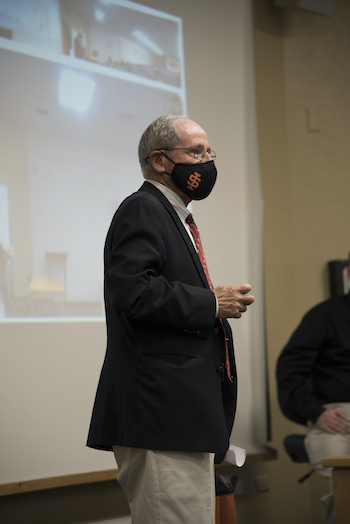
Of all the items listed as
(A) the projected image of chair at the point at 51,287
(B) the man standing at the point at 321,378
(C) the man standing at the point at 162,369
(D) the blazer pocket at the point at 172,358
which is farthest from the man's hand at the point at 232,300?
(B) the man standing at the point at 321,378

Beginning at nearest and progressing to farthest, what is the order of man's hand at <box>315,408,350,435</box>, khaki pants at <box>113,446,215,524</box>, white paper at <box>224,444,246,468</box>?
khaki pants at <box>113,446,215,524</box> → white paper at <box>224,444,246,468</box> → man's hand at <box>315,408,350,435</box>

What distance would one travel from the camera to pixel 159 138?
5.10ft

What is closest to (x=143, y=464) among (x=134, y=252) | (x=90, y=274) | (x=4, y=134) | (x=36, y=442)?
(x=134, y=252)

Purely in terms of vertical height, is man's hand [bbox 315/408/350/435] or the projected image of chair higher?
the projected image of chair

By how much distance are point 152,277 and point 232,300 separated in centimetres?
23

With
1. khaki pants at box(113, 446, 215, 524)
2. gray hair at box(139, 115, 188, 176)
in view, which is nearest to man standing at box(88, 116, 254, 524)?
khaki pants at box(113, 446, 215, 524)

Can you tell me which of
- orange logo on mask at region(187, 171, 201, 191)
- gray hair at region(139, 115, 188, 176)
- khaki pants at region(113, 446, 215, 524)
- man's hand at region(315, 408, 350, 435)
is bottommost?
man's hand at region(315, 408, 350, 435)

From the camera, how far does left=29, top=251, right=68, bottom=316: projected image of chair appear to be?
2340 mm

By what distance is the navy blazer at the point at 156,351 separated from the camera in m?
1.24

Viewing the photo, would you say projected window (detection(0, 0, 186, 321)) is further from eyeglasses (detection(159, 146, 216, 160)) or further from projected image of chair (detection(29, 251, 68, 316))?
eyeglasses (detection(159, 146, 216, 160))

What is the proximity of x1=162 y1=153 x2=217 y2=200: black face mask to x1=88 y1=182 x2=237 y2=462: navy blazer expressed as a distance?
0.17 metres

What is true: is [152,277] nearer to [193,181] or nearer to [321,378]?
[193,181]

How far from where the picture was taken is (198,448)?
1234mm

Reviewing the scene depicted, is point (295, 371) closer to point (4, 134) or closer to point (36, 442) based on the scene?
point (36, 442)
